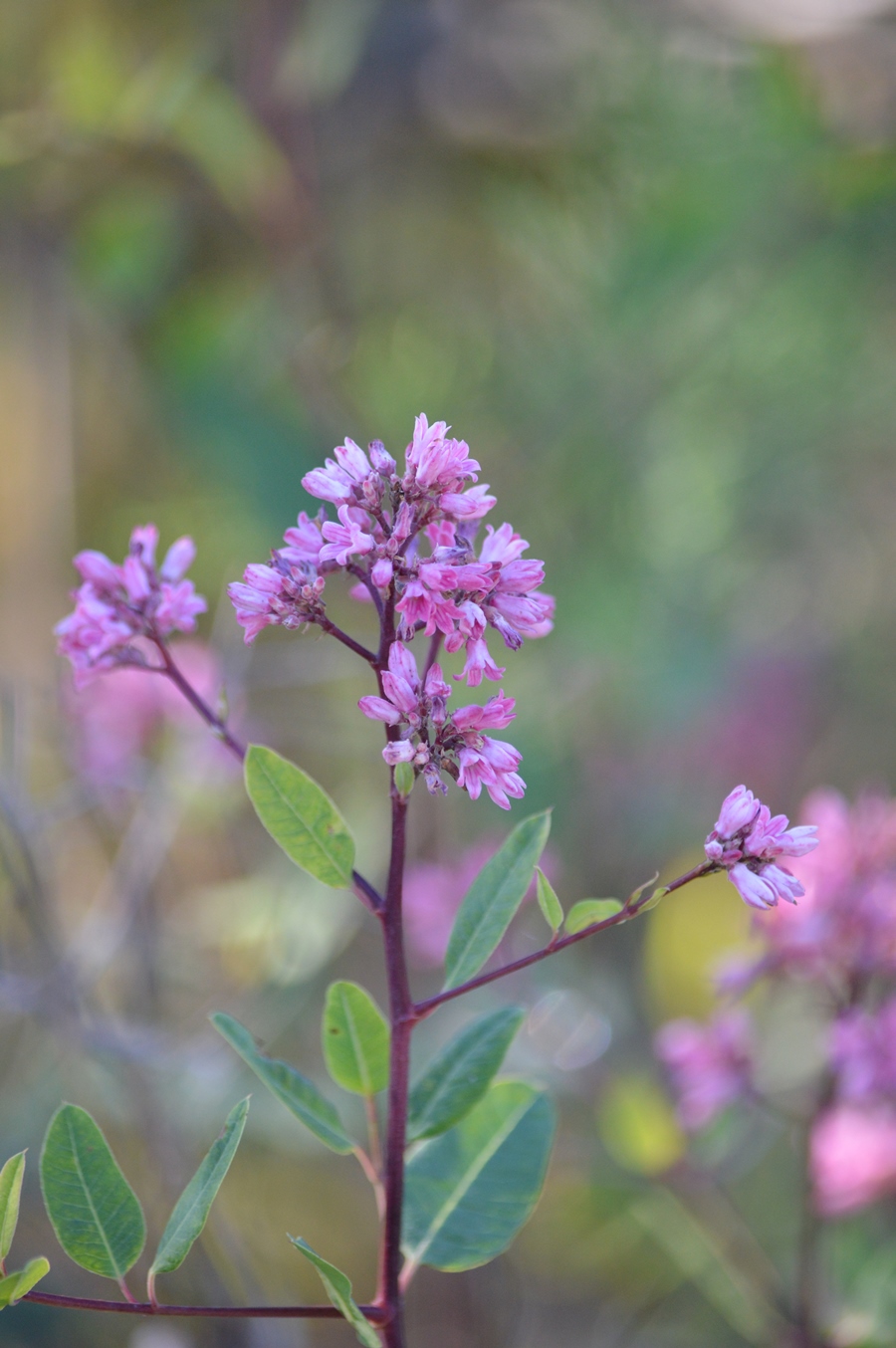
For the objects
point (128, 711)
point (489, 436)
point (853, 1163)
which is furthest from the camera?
point (489, 436)

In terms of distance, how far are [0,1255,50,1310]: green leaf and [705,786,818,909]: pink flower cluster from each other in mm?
321

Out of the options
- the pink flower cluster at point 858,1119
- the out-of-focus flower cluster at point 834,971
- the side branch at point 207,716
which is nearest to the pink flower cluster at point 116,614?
the side branch at point 207,716

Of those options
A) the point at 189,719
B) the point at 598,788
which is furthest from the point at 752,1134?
the point at 189,719

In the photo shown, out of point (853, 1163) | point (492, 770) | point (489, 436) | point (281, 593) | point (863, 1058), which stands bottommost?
point (853, 1163)

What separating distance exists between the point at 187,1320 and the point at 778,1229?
2.26 feet

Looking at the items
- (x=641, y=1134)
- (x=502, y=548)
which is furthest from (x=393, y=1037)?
(x=641, y=1134)

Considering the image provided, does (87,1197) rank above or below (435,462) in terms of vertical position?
below

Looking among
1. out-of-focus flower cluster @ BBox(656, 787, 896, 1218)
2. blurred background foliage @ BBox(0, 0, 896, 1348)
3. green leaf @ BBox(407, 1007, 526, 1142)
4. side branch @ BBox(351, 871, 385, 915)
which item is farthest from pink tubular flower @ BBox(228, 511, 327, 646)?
blurred background foliage @ BBox(0, 0, 896, 1348)

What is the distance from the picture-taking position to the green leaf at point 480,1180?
1.77 ft

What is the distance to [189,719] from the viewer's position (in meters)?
1.31

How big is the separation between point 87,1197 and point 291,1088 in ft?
0.32

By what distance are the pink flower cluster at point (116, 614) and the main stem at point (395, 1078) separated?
196 millimetres

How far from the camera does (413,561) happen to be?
1.51 ft

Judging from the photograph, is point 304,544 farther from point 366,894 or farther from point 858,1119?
point 858,1119
